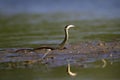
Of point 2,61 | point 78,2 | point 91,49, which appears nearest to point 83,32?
point 91,49

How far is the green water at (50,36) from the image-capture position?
38.4 ft

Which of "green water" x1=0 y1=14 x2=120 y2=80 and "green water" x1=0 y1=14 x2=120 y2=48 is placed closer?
"green water" x1=0 y1=14 x2=120 y2=80

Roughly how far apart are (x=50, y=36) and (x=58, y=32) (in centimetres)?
101

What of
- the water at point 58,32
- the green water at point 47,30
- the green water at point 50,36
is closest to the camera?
the green water at point 50,36

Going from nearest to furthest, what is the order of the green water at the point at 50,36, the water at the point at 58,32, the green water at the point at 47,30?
the green water at the point at 50,36 < the water at the point at 58,32 < the green water at the point at 47,30

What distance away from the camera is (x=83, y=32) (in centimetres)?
1894

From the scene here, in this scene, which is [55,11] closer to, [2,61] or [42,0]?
[42,0]

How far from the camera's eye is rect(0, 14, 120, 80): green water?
38.4 feet

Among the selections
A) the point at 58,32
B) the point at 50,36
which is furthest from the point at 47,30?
the point at 50,36

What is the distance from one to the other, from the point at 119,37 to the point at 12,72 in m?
5.34

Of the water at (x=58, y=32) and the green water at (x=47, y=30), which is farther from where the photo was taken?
the green water at (x=47, y=30)

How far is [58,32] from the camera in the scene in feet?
62.2

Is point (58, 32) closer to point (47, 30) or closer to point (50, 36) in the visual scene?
point (50, 36)

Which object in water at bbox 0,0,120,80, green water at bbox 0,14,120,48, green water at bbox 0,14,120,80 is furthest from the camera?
green water at bbox 0,14,120,48
